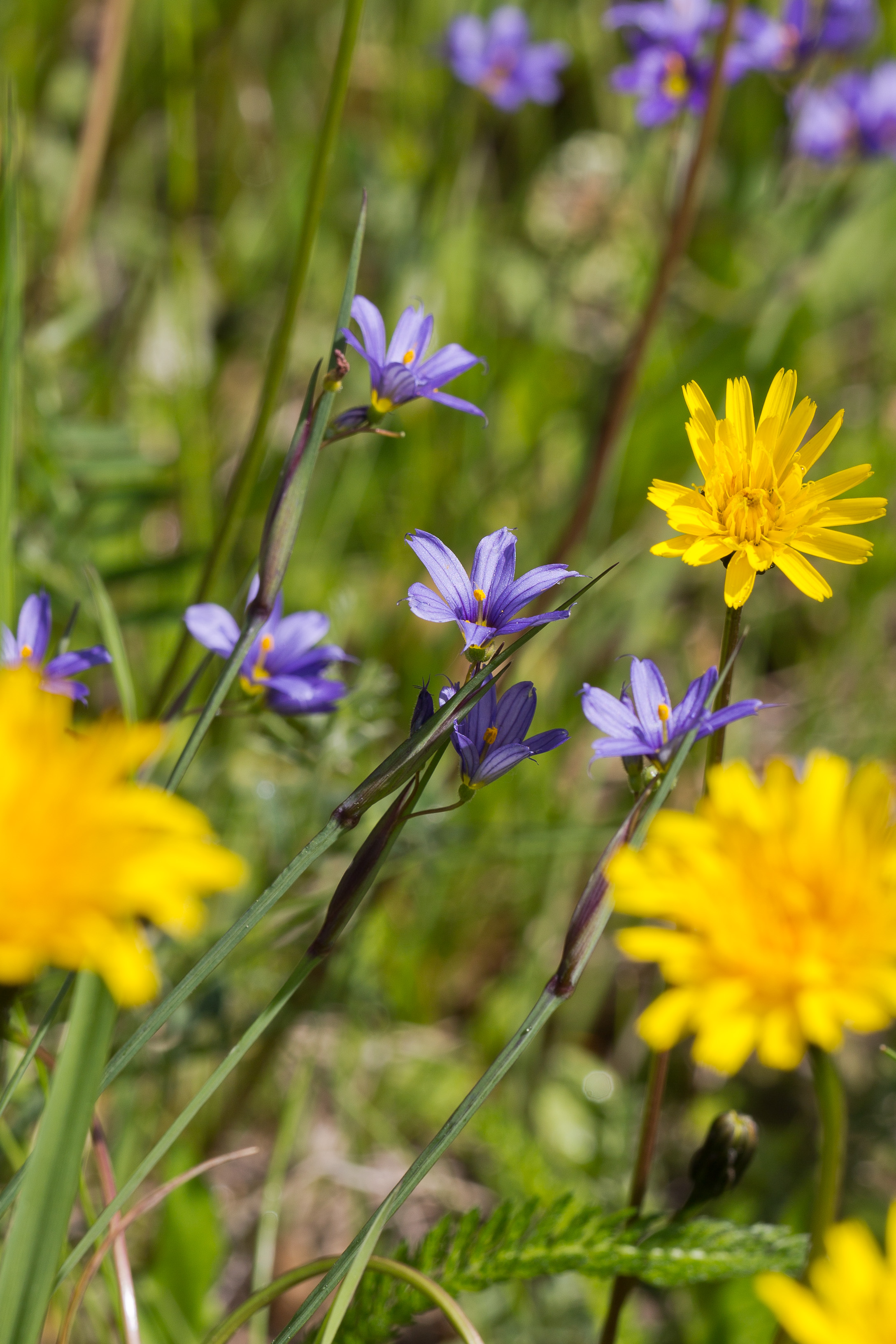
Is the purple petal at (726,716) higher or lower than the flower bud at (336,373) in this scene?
lower

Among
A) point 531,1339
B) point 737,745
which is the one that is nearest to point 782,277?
point 737,745

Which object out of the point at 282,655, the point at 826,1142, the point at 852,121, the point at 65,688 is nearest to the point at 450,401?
the point at 282,655

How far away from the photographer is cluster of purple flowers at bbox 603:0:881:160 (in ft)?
7.24

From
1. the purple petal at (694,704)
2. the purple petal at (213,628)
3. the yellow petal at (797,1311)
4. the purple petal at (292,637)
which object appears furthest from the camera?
the purple petal at (292,637)

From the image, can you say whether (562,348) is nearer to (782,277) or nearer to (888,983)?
(782,277)

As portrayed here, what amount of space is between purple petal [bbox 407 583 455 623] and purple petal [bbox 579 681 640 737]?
0.47 feet

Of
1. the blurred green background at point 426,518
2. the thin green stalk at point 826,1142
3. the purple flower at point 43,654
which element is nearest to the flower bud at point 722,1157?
the thin green stalk at point 826,1142

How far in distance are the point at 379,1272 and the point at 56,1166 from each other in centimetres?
43

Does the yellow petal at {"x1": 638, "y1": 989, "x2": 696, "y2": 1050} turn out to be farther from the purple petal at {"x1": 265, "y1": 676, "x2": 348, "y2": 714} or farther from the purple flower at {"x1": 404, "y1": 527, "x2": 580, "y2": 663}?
the purple petal at {"x1": 265, "y1": 676, "x2": 348, "y2": 714}

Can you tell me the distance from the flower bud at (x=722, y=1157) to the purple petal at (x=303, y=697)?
24.8 inches

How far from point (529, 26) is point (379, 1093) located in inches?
129

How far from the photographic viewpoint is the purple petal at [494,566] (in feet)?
3.24

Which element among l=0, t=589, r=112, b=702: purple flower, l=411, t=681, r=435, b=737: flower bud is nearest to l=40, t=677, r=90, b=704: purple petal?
l=0, t=589, r=112, b=702: purple flower

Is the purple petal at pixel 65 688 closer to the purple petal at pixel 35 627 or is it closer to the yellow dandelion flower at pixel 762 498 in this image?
the purple petal at pixel 35 627
